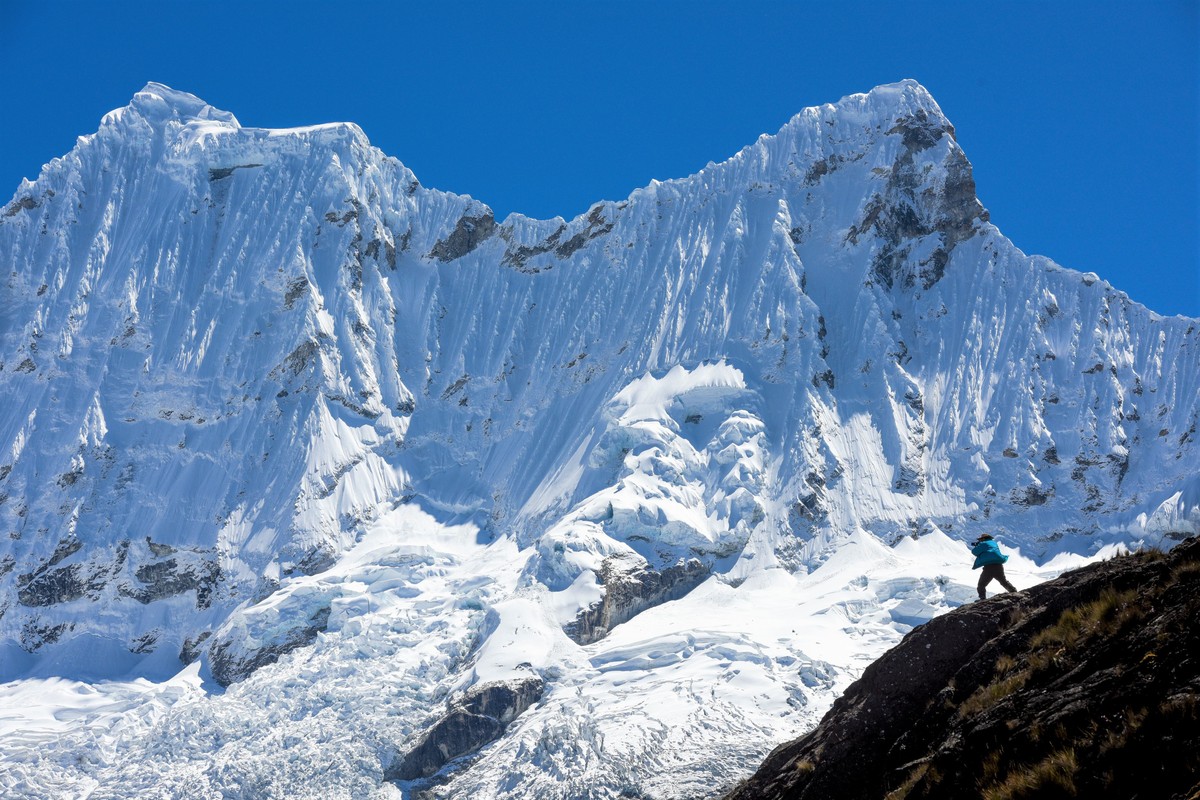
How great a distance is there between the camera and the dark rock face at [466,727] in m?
83.8

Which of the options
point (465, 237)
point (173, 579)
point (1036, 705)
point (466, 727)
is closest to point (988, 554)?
point (1036, 705)

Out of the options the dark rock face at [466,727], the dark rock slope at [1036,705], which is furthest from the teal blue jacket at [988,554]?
the dark rock face at [466,727]

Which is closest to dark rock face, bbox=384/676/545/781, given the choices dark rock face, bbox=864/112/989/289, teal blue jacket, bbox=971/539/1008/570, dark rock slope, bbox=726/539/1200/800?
dark rock face, bbox=864/112/989/289

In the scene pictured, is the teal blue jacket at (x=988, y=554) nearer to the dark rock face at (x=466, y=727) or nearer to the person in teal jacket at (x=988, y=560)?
the person in teal jacket at (x=988, y=560)

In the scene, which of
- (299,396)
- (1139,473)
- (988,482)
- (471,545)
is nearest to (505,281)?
(299,396)

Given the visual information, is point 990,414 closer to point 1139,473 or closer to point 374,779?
point 1139,473

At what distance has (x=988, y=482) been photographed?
362 feet

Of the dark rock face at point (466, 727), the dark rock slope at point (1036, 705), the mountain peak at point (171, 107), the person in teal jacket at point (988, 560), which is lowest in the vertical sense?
the dark rock slope at point (1036, 705)

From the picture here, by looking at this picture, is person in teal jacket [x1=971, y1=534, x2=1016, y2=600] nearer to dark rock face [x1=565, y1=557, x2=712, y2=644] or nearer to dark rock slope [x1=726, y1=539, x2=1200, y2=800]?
dark rock slope [x1=726, y1=539, x2=1200, y2=800]

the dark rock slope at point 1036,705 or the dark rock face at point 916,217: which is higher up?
the dark rock face at point 916,217

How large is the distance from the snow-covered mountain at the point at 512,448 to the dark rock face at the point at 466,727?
226mm

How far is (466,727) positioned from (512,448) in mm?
46890

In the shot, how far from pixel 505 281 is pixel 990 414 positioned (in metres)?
57.6

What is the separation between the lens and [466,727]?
84.5 m
